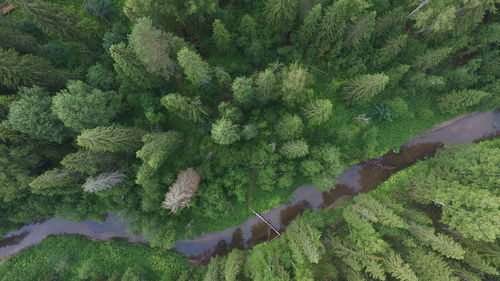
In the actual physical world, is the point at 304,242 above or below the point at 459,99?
below

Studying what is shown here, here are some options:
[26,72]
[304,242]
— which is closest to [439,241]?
[304,242]

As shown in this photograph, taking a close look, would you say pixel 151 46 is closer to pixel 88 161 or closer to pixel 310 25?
pixel 88 161

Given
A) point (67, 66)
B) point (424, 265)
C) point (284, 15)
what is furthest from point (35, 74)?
point (424, 265)

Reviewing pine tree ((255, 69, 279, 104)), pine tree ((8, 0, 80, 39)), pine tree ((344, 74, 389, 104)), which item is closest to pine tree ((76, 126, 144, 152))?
pine tree ((255, 69, 279, 104))

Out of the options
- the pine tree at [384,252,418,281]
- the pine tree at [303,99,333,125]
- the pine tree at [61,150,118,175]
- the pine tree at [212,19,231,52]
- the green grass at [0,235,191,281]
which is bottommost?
the green grass at [0,235,191,281]

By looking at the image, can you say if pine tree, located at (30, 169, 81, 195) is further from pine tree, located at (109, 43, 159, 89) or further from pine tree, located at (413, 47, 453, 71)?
pine tree, located at (413, 47, 453, 71)

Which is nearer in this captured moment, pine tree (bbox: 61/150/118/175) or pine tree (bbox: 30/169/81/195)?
pine tree (bbox: 30/169/81/195)
